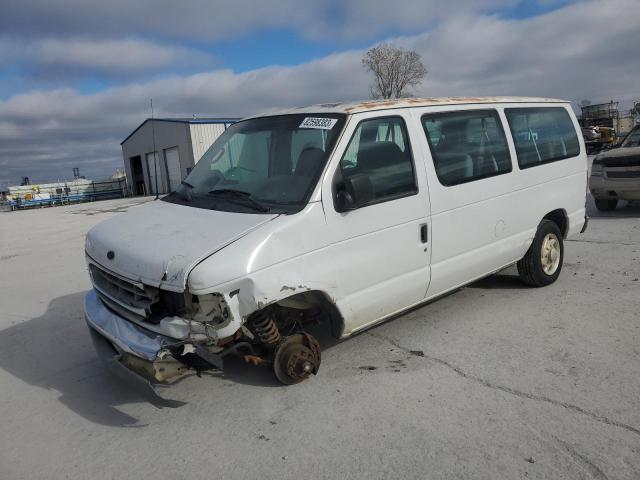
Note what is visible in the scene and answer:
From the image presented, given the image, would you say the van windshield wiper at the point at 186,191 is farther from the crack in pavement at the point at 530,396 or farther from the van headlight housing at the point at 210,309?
the crack in pavement at the point at 530,396

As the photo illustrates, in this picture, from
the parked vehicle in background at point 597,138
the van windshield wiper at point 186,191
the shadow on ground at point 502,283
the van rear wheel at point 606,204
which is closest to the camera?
the van windshield wiper at point 186,191

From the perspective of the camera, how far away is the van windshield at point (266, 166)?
364cm

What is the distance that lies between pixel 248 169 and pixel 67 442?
231 cm

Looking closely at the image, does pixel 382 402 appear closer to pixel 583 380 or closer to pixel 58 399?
pixel 583 380

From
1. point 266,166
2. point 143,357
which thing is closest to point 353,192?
point 266,166

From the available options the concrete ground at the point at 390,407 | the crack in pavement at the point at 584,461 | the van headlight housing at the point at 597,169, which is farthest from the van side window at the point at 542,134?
the van headlight housing at the point at 597,169

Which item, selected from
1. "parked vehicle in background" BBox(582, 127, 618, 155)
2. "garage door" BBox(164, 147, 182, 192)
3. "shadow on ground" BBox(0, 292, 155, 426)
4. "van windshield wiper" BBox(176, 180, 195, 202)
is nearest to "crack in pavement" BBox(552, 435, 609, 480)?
"shadow on ground" BBox(0, 292, 155, 426)

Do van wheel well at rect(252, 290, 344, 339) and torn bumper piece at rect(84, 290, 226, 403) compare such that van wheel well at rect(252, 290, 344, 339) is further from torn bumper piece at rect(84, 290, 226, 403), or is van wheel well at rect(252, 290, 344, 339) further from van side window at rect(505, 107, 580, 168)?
van side window at rect(505, 107, 580, 168)

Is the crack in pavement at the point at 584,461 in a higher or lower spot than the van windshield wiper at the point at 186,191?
lower

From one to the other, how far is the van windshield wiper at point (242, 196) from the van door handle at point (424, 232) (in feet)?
4.34

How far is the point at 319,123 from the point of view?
154 inches

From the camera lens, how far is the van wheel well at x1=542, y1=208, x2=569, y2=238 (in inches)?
225

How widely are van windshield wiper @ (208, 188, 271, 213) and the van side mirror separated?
20.1 inches

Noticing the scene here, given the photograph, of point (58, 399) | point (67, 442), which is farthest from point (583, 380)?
point (58, 399)
